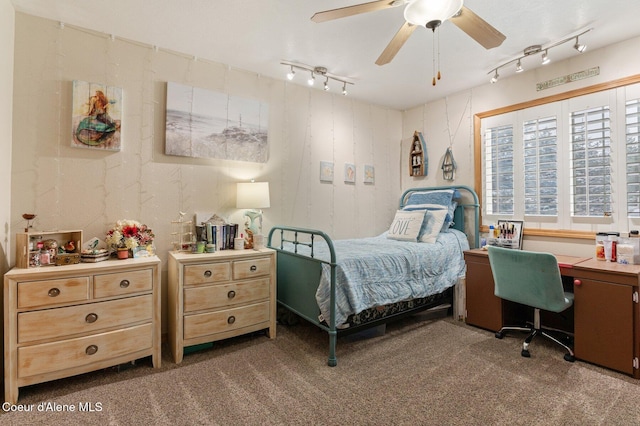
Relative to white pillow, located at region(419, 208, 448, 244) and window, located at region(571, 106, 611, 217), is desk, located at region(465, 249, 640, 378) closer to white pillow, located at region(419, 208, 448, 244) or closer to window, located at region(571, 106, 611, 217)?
window, located at region(571, 106, 611, 217)

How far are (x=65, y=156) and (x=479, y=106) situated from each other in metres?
4.14

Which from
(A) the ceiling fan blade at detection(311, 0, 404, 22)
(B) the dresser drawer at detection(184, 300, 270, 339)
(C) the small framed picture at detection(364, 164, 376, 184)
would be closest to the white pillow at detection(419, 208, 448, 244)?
(C) the small framed picture at detection(364, 164, 376, 184)

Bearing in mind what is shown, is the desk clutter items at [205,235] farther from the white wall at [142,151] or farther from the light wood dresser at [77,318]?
the light wood dresser at [77,318]

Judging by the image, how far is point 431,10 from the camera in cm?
170

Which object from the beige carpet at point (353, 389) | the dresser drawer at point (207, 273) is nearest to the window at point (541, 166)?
the beige carpet at point (353, 389)

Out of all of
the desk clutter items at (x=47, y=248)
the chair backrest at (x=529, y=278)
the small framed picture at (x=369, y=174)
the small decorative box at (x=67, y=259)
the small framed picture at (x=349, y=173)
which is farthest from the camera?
the small framed picture at (x=369, y=174)

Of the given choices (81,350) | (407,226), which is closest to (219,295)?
(81,350)

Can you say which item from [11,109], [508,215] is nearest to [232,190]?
[11,109]

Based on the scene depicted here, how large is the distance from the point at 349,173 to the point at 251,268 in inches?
76.5

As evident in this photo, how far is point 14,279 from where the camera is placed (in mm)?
1827

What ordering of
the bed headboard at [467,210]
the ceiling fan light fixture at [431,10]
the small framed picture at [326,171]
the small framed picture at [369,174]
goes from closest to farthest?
the ceiling fan light fixture at [431,10], the bed headboard at [467,210], the small framed picture at [326,171], the small framed picture at [369,174]

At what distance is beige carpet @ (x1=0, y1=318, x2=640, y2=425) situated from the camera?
1.71 metres

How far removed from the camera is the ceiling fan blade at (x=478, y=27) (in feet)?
5.72

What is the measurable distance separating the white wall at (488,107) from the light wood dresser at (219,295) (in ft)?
8.65
